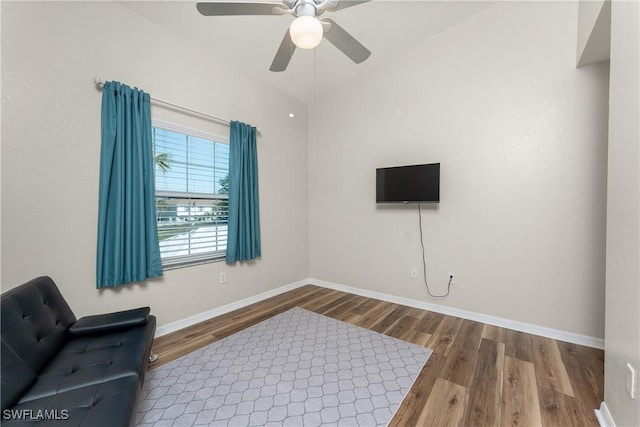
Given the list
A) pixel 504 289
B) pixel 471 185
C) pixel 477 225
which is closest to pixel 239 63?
pixel 471 185

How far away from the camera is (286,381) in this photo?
184 centimetres

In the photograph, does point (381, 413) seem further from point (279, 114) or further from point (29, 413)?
point (279, 114)

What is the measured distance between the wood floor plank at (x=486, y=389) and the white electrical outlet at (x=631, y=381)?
0.62 metres

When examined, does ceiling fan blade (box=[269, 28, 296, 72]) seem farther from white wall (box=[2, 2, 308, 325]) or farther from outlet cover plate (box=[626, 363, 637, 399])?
Answer: outlet cover plate (box=[626, 363, 637, 399])

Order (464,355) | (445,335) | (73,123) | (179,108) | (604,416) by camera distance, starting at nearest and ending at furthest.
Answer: (604,416)
(73,123)
(464,355)
(445,335)
(179,108)

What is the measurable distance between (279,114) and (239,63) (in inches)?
32.6

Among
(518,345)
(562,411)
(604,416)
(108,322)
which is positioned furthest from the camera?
(518,345)

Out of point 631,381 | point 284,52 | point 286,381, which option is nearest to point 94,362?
point 286,381

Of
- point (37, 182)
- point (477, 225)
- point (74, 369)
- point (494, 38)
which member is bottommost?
point (74, 369)

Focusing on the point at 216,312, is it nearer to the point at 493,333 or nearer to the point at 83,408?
the point at 83,408

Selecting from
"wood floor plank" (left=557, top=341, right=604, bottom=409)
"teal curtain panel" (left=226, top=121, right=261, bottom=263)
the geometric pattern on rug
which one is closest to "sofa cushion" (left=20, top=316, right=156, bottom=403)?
the geometric pattern on rug

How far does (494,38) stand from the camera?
2.64 metres

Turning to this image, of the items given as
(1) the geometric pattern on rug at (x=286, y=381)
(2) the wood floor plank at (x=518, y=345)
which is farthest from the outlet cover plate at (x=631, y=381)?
(1) the geometric pattern on rug at (x=286, y=381)

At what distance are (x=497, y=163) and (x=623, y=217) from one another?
1474 millimetres
